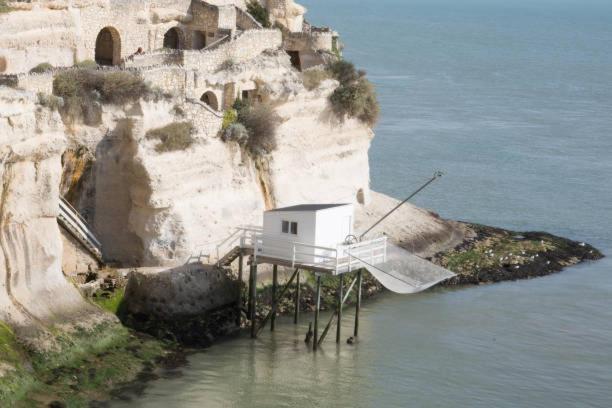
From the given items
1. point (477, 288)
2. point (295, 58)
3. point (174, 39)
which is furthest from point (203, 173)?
point (295, 58)

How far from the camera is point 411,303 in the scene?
45125 mm

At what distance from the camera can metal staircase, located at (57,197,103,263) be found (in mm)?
39531

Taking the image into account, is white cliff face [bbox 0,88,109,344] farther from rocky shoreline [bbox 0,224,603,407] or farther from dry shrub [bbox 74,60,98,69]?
dry shrub [bbox 74,60,98,69]

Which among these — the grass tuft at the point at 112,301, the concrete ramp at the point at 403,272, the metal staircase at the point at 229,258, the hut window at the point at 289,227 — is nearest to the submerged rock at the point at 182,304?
the grass tuft at the point at 112,301

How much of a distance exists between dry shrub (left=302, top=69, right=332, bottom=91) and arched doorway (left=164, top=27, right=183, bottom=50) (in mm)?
4422

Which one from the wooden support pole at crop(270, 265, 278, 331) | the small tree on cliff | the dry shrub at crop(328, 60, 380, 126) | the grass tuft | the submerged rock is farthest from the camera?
the small tree on cliff

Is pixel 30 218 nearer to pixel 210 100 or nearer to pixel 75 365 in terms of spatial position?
pixel 75 365

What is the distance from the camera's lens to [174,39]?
49500mm

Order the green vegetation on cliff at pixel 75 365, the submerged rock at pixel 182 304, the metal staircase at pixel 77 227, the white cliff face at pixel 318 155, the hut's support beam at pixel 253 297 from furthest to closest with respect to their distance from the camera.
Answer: the white cliff face at pixel 318 155
the hut's support beam at pixel 253 297
the metal staircase at pixel 77 227
the submerged rock at pixel 182 304
the green vegetation on cliff at pixel 75 365

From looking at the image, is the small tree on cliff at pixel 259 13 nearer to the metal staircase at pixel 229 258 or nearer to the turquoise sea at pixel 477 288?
the turquoise sea at pixel 477 288

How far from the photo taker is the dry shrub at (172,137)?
41.0 meters

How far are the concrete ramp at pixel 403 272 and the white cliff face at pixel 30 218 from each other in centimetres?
779

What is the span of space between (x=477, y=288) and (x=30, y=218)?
1610 cm

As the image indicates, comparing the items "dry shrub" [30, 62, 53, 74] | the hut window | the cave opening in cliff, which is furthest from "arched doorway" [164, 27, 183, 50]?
the hut window
